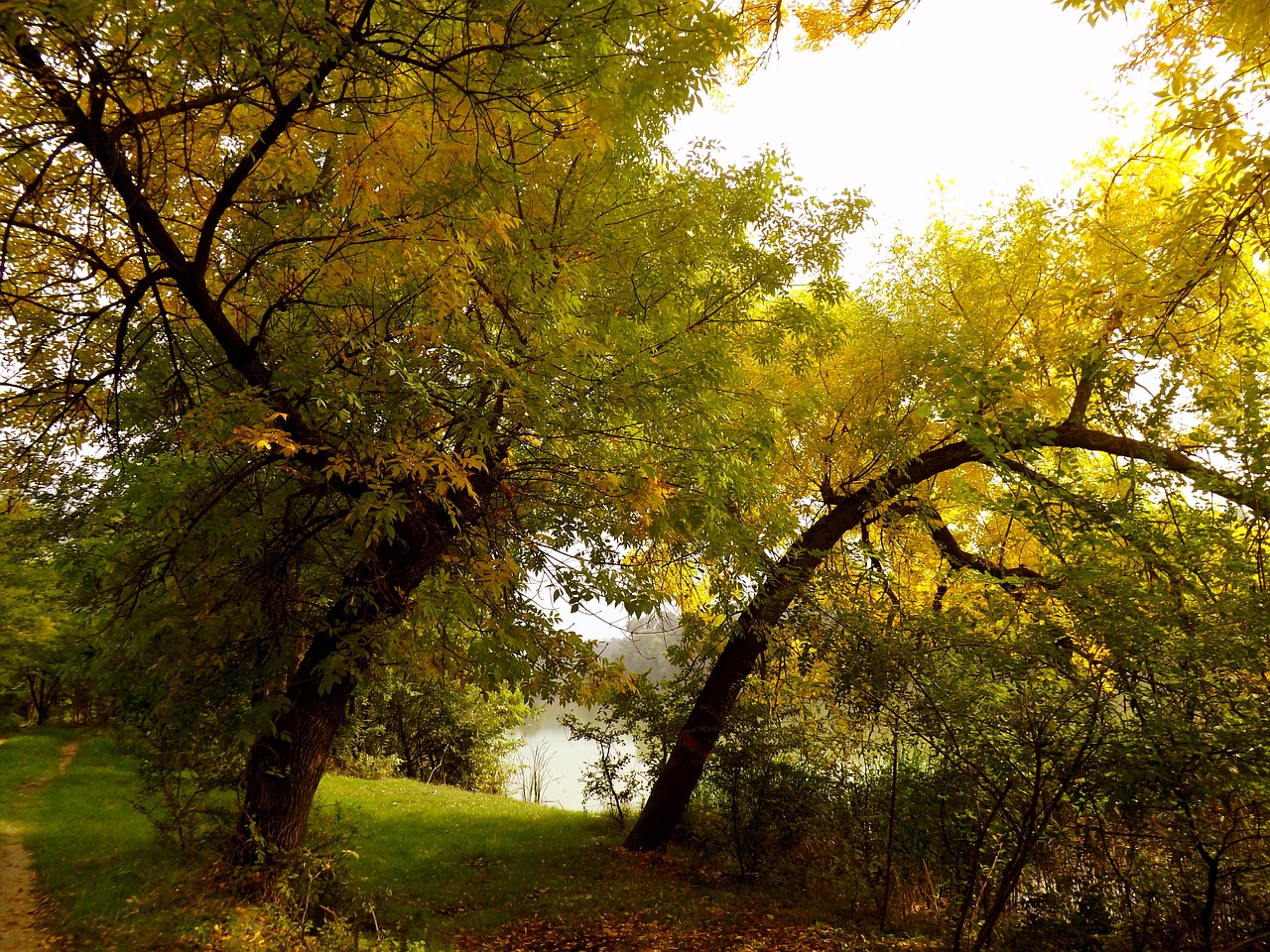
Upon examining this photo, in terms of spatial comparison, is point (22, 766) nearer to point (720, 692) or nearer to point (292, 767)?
point (292, 767)

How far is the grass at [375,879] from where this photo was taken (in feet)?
14.5

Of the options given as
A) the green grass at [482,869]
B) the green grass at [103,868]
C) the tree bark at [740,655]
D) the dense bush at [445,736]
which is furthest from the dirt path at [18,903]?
the dense bush at [445,736]

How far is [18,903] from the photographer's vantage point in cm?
539

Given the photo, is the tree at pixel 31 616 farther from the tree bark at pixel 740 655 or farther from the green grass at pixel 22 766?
the tree bark at pixel 740 655

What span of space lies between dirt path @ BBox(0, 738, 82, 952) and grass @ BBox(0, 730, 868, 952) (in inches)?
5.5

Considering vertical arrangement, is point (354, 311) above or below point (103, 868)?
above

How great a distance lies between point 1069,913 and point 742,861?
350cm

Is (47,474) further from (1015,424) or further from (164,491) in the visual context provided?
(1015,424)

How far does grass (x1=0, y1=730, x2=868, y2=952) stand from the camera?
4.43m

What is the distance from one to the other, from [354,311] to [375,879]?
20.7 feet

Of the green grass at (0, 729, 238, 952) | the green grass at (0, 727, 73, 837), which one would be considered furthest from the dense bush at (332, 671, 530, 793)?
the green grass at (0, 727, 73, 837)

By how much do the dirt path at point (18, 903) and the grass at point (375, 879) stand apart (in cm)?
14

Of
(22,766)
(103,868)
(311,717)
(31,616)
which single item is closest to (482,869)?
(311,717)

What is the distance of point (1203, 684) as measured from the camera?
10.9ft
